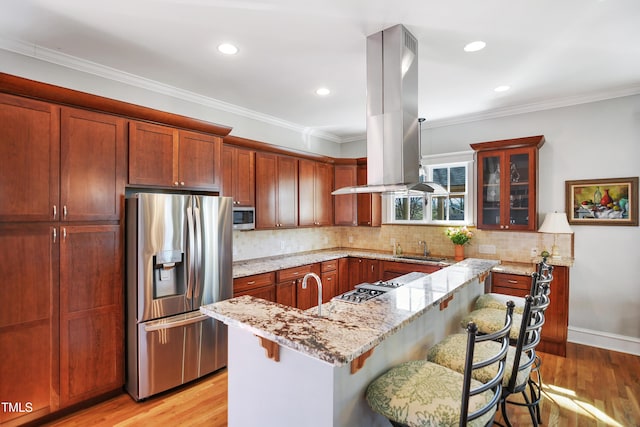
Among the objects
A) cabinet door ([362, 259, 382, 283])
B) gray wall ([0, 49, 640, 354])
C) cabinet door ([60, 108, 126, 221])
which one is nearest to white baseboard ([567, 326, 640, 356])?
gray wall ([0, 49, 640, 354])

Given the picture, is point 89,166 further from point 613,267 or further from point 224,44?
point 613,267

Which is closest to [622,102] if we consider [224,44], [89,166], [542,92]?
[542,92]

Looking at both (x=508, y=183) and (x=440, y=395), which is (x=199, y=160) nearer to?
(x=440, y=395)

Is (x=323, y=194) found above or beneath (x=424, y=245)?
above

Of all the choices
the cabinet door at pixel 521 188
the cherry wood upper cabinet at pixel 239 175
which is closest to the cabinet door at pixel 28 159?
the cherry wood upper cabinet at pixel 239 175

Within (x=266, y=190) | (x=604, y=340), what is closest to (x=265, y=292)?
(x=266, y=190)

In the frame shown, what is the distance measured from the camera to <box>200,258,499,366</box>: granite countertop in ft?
4.12

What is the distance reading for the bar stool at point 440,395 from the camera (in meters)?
1.27

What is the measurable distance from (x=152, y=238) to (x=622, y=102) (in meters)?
4.91

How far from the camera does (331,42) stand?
2.52m

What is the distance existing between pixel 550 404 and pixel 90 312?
145 inches

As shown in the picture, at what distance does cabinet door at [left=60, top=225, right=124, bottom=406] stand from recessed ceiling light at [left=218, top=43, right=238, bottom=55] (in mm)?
1663

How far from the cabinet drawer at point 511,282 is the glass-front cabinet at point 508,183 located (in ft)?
2.02

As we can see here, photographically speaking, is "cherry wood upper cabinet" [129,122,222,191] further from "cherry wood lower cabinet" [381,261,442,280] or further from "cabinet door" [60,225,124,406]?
"cherry wood lower cabinet" [381,261,442,280]
